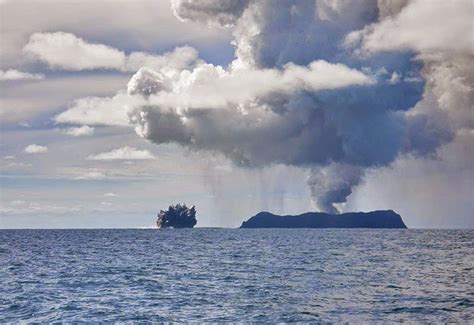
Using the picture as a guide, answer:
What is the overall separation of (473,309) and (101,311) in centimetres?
3093

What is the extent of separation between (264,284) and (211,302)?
44.4 feet

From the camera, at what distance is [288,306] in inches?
1935

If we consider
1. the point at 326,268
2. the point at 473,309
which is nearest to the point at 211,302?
the point at 473,309

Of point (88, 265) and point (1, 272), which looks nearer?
point (1, 272)

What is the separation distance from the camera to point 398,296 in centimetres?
5491

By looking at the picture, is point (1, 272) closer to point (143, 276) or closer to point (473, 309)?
point (143, 276)

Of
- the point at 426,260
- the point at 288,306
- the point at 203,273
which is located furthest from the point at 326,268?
the point at 288,306

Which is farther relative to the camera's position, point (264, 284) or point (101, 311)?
point (264, 284)

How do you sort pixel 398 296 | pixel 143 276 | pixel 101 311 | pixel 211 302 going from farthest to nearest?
pixel 143 276, pixel 398 296, pixel 211 302, pixel 101 311

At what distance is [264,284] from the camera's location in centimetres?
6381

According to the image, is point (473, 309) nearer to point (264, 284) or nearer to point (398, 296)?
point (398, 296)

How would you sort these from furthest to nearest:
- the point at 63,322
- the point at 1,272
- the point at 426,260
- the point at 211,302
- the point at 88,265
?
the point at 426,260
the point at 88,265
the point at 1,272
the point at 211,302
the point at 63,322

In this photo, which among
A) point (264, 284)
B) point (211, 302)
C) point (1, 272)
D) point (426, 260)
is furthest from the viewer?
point (426, 260)

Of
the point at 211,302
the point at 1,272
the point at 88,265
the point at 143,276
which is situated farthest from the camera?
the point at 88,265
